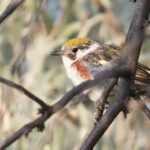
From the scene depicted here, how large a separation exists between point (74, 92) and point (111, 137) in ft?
8.34

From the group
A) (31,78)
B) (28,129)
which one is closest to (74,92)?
(28,129)

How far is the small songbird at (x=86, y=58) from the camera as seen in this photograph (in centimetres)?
283

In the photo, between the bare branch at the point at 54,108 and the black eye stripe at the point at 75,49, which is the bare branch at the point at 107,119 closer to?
the bare branch at the point at 54,108

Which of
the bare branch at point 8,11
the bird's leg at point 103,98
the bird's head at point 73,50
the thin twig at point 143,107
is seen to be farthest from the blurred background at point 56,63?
the bare branch at point 8,11

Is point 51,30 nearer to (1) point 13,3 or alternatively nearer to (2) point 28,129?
(1) point 13,3

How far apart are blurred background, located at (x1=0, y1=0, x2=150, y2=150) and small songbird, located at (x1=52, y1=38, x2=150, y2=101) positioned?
0.39 metres

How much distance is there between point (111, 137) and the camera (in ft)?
12.3

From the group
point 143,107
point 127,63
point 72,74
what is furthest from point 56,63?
point 127,63

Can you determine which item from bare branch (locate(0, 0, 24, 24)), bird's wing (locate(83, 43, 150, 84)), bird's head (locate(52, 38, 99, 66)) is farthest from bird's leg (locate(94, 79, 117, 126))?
bird's head (locate(52, 38, 99, 66))

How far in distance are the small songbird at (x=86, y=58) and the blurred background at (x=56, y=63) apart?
15.5 inches

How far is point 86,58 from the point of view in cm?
298

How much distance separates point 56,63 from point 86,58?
1.51 metres

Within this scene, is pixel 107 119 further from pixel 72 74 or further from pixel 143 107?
pixel 72 74

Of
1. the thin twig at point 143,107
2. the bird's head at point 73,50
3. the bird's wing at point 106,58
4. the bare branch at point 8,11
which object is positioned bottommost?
the bird's wing at point 106,58
